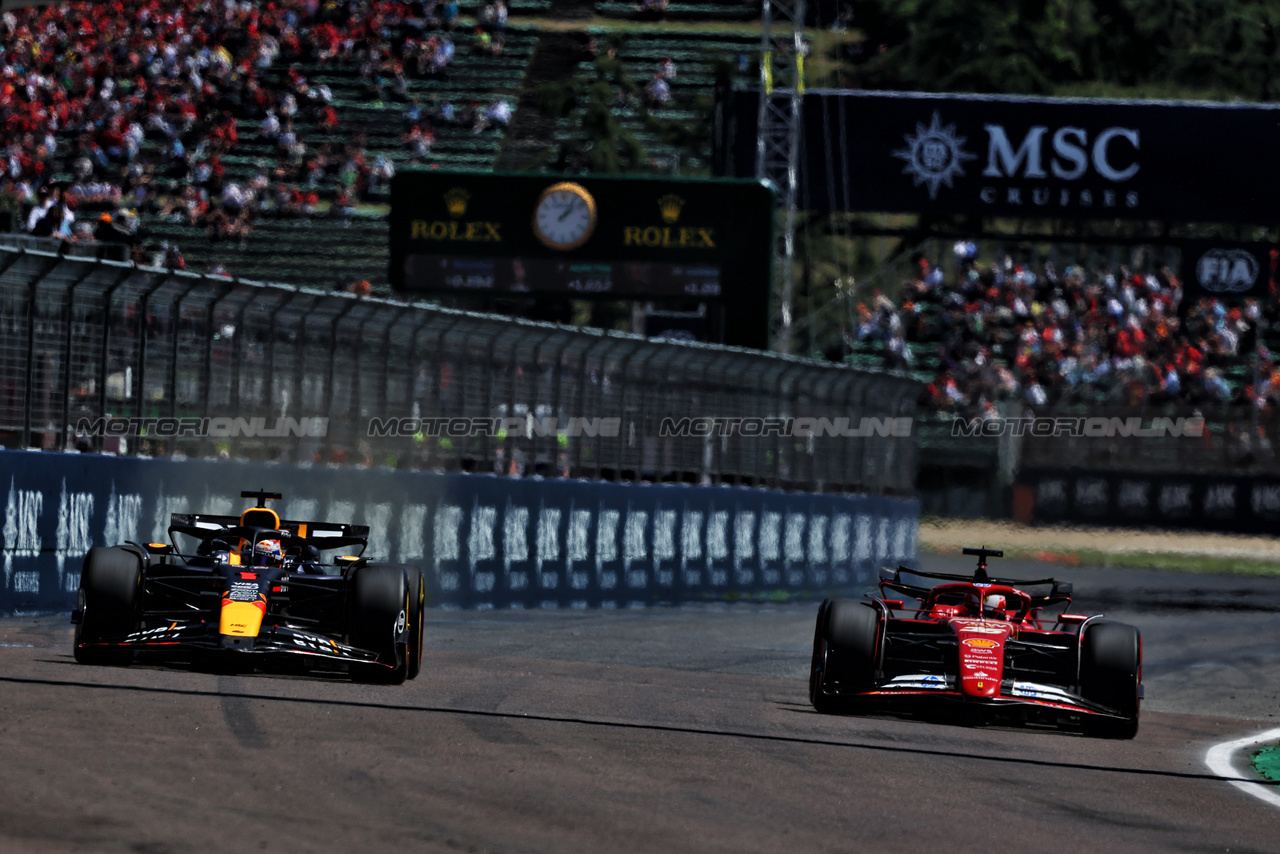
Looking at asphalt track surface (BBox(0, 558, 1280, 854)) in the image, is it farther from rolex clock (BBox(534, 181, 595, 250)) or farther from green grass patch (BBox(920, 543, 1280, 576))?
green grass patch (BBox(920, 543, 1280, 576))

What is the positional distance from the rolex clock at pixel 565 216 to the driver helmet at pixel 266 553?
1481 cm

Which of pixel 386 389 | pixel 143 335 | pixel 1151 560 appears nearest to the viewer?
pixel 143 335

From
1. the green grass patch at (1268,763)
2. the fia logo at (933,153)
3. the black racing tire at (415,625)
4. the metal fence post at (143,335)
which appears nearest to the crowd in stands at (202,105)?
the fia logo at (933,153)

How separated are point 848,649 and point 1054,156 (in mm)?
20505

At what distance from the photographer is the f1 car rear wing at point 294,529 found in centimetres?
1039

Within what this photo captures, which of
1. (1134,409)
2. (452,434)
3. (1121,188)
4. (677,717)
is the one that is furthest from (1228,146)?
(677,717)

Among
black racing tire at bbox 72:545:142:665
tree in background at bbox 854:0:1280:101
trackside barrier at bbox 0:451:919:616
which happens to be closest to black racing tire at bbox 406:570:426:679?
black racing tire at bbox 72:545:142:665

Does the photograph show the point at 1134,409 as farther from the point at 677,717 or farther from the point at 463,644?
the point at 677,717

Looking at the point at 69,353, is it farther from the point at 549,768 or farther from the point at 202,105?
the point at 202,105

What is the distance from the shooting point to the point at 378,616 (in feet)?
32.1

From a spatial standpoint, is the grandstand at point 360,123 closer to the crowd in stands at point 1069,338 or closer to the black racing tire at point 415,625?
the crowd in stands at point 1069,338

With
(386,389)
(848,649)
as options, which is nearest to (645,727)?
(848,649)

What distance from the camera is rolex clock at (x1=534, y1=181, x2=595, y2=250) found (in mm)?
24688

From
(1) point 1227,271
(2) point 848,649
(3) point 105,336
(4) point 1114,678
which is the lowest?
(4) point 1114,678
